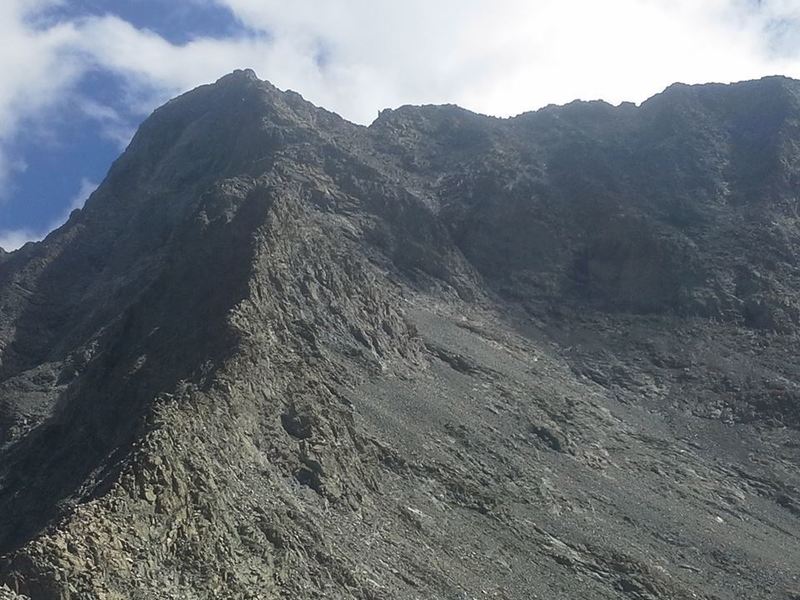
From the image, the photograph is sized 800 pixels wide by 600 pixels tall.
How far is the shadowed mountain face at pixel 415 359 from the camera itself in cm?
4253

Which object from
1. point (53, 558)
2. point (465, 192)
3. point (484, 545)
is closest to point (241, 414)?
point (484, 545)

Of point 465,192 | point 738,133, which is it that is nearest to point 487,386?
point 465,192

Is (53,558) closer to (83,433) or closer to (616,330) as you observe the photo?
(83,433)

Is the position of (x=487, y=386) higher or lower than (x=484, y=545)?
higher

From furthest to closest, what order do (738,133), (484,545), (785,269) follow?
(738,133)
(785,269)
(484,545)

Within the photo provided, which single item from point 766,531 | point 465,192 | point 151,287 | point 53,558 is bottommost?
point 766,531

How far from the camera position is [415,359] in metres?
76.5

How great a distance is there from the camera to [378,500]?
170ft

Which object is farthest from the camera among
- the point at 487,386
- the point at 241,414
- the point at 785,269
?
the point at 785,269

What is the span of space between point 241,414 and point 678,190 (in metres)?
86.2

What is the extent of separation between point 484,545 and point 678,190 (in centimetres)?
8075

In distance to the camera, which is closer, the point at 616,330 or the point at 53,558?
the point at 53,558

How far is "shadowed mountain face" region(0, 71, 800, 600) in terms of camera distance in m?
42.5

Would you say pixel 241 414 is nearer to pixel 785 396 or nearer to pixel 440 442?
pixel 440 442
